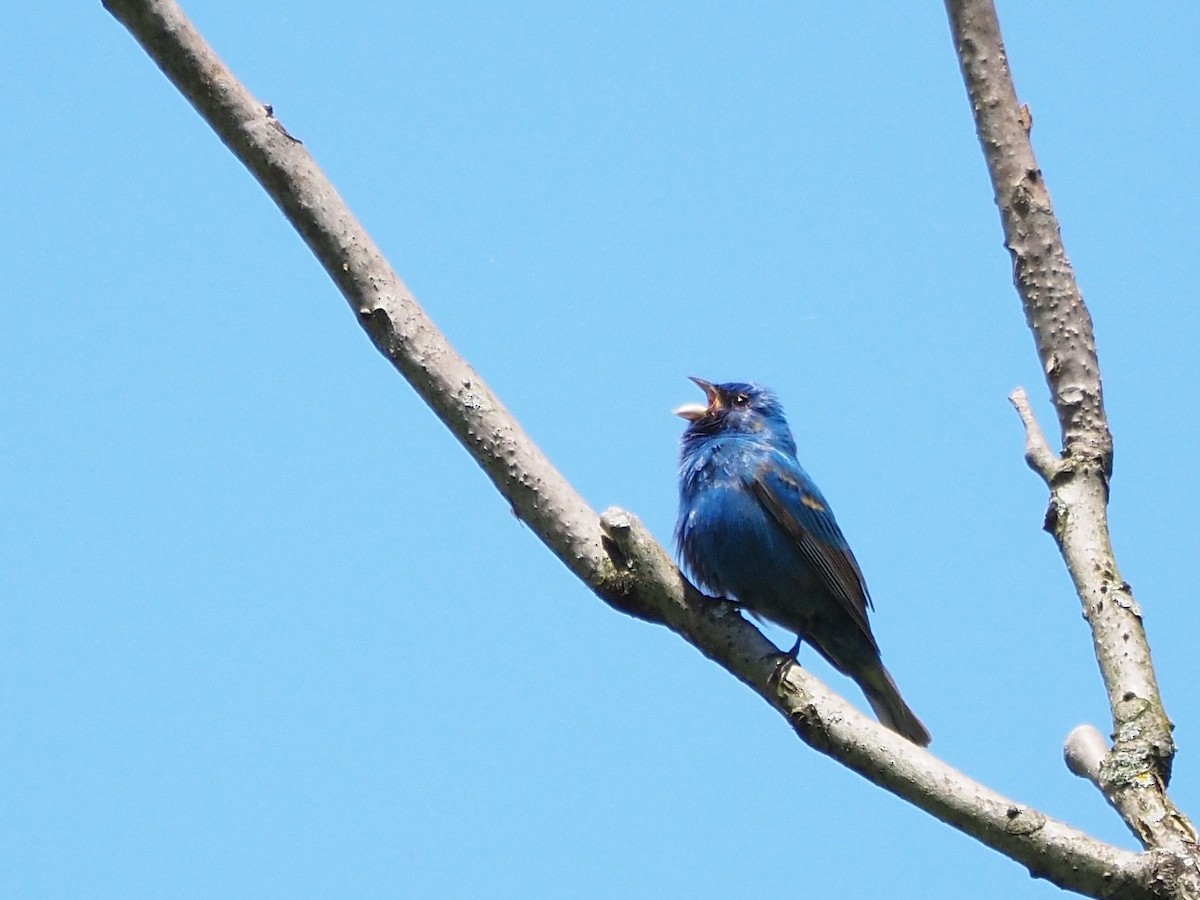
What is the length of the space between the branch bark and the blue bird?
83.8 inches

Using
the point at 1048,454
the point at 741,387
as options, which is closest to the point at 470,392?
the point at 1048,454

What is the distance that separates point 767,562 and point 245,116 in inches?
153

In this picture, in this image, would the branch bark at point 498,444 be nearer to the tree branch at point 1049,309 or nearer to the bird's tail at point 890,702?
the tree branch at point 1049,309

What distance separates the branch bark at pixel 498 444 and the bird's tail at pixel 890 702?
2.45 meters

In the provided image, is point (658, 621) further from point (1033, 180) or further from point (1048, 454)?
point (1033, 180)

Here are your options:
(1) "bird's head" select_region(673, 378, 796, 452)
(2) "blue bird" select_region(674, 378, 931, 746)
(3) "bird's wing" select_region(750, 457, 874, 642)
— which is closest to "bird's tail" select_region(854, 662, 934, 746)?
(2) "blue bird" select_region(674, 378, 931, 746)

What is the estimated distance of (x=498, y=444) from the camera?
5242 mm

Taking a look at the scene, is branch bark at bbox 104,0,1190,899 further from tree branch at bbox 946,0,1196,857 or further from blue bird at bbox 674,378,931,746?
blue bird at bbox 674,378,931,746

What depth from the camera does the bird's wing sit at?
773 centimetres

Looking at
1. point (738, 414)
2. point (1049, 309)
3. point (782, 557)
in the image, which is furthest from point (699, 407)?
point (1049, 309)

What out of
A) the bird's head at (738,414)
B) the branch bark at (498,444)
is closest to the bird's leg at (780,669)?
the branch bark at (498,444)

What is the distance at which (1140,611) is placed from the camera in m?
5.14

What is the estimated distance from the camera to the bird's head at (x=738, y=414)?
8.69m

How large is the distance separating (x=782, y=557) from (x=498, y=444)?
2882 millimetres
